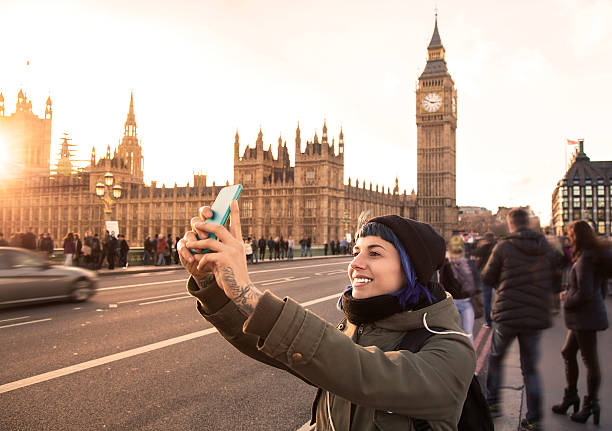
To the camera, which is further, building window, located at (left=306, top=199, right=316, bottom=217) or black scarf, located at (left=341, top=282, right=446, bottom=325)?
building window, located at (left=306, top=199, right=316, bottom=217)

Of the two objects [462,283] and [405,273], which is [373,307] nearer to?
[405,273]

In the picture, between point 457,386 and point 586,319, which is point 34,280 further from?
point 457,386

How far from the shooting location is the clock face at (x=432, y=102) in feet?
266

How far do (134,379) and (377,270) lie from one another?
14.4 ft

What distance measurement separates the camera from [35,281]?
10.2 meters

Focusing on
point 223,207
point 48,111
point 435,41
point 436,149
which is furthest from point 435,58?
point 223,207

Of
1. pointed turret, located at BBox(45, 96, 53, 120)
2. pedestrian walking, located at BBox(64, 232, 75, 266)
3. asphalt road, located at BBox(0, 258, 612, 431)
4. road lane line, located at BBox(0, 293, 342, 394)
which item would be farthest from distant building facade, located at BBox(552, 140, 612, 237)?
pointed turret, located at BBox(45, 96, 53, 120)

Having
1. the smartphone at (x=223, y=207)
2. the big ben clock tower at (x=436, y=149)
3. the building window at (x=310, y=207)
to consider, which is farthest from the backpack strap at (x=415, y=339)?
the big ben clock tower at (x=436, y=149)

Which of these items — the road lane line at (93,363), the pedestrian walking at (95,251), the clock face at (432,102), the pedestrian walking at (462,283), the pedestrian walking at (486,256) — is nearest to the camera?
the road lane line at (93,363)

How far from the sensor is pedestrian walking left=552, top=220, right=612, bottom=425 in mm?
4309

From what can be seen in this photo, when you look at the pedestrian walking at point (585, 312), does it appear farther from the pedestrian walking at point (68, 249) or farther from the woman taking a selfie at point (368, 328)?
the pedestrian walking at point (68, 249)

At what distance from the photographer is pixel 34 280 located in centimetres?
1019

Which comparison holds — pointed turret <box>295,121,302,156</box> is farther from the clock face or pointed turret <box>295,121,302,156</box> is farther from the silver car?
the silver car

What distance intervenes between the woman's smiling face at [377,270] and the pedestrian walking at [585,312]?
3322mm
